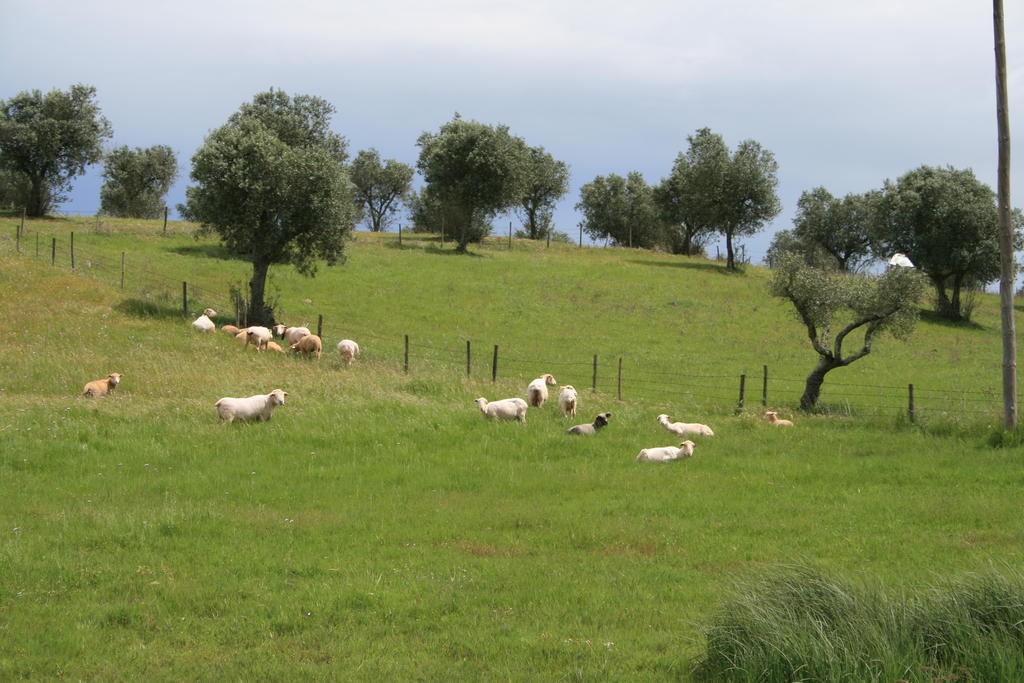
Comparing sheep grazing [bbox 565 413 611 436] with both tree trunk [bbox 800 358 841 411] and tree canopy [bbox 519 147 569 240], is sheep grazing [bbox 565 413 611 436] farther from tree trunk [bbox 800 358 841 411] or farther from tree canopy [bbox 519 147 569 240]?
tree canopy [bbox 519 147 569 240]

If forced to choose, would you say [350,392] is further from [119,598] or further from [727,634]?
[727,634]

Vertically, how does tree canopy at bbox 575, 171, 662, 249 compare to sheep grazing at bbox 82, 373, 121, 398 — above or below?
above

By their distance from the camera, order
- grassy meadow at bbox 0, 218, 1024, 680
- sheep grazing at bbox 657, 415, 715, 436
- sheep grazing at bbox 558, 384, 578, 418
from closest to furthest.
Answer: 1. grassy meadow at bbox 0, 218, 1024, 680
2. sheep grazing at bbox 657, 415, 715, 436
3. sheep grazing at bbox 558, 384, 578, 418

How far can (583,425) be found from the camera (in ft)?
65.5

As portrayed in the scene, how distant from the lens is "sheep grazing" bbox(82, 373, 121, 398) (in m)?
21.3

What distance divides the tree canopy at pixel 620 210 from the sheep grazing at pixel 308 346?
75.8m

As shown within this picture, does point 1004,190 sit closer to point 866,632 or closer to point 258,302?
point 866,632

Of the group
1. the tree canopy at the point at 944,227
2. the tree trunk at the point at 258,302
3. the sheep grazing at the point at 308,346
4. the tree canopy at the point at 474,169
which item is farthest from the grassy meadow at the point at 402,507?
the tree canopy at the point at 474,169

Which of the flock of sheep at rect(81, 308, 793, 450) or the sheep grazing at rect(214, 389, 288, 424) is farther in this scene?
the sheep grazing at rect(214, 389, 288, 424)

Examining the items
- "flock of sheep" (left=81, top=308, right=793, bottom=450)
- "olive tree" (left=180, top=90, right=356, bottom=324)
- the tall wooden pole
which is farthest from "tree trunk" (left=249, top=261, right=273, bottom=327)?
the tall wooden pole

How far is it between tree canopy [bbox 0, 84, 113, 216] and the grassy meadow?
101 ft

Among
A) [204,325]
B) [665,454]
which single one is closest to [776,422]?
[665,454]

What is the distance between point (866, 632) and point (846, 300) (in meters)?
23.4

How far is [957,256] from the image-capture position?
2307 inches
